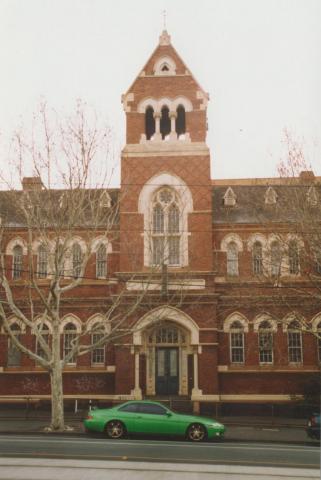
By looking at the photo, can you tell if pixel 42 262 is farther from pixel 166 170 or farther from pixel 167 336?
pixel 166 170

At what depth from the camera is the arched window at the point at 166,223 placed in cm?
2964

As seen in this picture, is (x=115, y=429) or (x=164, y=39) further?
(x=164, y=39)

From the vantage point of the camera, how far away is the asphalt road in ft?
44.0

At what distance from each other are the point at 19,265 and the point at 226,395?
13250 mm

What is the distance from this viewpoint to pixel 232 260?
3127 cm

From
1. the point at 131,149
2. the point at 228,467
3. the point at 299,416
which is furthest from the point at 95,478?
the point at 131,149

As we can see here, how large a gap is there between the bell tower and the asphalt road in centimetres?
1340

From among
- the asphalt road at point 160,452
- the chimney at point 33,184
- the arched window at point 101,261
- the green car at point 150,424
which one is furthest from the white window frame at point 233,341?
the asphalt road at point 160,452

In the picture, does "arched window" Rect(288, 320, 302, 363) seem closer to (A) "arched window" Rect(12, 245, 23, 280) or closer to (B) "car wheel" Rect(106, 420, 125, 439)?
(B) "car wheel" Rect(106, 420, 125, 439)

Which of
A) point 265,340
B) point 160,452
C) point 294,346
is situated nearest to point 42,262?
point 265,340

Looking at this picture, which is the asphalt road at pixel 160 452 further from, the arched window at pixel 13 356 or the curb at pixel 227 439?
the arched window at pixel 13 356

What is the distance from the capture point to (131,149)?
3075 centimetres

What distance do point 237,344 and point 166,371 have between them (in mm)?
3979

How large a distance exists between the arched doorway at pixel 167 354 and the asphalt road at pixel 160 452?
37.6ft
